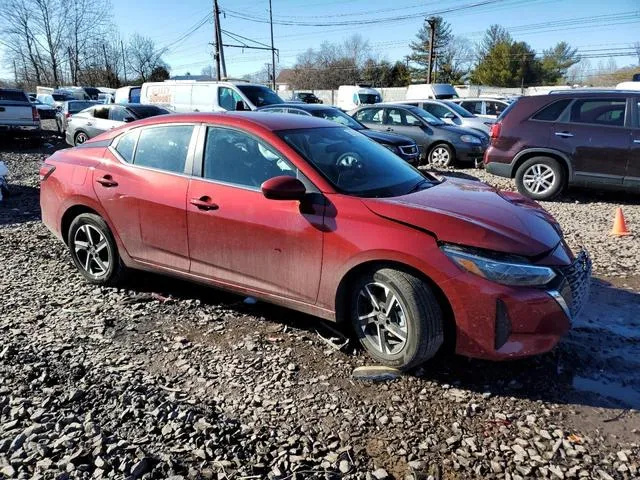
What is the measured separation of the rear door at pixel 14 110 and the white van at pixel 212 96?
12.2 ft

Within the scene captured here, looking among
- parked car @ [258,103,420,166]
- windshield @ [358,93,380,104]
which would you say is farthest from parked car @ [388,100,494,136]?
windshield @ [358,93,380,104]

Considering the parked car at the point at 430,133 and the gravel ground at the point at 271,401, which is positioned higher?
the parked car at the point at 430,133

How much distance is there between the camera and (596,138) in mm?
8336

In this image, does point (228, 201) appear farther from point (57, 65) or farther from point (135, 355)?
point (57, 65)

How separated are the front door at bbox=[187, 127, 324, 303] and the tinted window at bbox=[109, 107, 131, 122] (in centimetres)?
1117

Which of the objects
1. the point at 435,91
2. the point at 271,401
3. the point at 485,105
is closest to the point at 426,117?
the point at 485,105

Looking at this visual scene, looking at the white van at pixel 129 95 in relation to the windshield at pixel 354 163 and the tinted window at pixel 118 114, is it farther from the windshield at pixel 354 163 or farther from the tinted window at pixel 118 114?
the windshield at pixel 354 163

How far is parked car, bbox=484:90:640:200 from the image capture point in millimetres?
8148

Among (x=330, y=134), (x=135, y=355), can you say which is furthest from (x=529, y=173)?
(x=135, y=355)

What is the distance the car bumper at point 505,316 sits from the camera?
3.01 m

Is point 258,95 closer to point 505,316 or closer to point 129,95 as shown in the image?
point 129,95

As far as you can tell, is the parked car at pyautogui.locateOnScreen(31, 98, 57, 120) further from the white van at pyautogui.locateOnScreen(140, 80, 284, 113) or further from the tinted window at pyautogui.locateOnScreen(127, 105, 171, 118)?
the tinted window at pyautogui.locateOnScreen(127, 105, 171, 118)

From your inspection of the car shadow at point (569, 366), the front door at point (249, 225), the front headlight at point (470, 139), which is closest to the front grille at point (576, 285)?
the car shadow at point (569, 366)

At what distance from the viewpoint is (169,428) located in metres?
2.80
